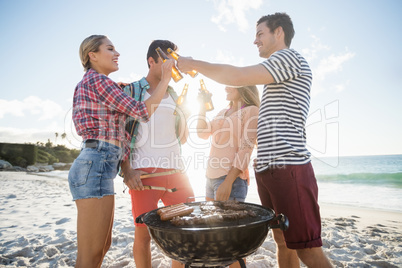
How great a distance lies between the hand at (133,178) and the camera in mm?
2281

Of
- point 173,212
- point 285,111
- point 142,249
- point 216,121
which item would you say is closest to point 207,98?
point 216,121

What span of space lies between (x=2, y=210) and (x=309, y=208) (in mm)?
7702

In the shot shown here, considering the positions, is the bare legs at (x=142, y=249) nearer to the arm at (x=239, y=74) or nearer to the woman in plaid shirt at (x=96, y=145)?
the woman in plaid shirt at (x=96, y=145)

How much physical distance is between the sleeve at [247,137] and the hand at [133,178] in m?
0.96

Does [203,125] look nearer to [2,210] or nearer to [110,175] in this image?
[110,175]

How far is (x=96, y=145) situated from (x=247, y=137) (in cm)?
152

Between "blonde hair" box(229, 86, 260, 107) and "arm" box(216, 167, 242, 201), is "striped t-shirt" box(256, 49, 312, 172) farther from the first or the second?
"blonde hair" box(229, 86, 260, 107)

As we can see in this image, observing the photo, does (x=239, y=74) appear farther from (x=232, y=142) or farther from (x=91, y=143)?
(x=91, y=143)

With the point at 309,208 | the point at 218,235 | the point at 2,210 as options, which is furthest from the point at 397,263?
the point at 2,210

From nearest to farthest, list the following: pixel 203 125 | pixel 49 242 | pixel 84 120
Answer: pixel 84 120 → pixel 203 125 → pixel 49 242

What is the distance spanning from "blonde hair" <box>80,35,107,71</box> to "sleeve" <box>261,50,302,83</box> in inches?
56.0

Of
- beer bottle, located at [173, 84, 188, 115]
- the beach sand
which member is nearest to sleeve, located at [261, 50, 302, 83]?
beer bottle, located at [173, 84, 188, 115]

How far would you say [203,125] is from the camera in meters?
3.04

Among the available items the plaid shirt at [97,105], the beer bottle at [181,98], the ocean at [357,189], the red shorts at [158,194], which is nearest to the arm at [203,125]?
the beer bottle at [181,98]
